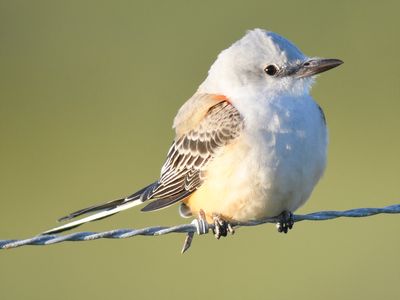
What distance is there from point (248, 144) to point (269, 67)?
0.85m

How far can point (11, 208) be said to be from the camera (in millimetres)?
11844

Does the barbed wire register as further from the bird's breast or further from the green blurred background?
the green blurred background

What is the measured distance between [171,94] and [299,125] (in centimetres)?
628

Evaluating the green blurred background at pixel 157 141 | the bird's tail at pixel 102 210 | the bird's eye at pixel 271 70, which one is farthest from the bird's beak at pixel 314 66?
the green blurred background at pixel 157 141

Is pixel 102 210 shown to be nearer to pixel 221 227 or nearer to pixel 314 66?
pixel 221 227

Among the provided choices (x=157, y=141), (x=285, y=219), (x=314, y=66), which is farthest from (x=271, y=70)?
(x=157, y=141)

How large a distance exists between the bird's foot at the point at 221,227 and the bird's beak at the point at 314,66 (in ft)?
4.20

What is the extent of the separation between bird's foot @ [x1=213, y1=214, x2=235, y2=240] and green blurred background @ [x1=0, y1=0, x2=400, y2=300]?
2760 millimetres

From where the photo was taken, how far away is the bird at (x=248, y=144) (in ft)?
23.5

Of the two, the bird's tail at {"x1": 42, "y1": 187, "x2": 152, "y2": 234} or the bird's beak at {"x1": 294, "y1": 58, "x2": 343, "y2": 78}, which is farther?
the bird's beak at {"x1": 294, "y1": 58, "x2": 343, "y2": 78}

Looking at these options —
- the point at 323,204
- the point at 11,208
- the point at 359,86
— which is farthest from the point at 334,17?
the point at 11,208

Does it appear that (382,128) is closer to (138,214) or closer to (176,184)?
(138,214)

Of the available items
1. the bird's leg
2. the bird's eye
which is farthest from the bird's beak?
the bird's leg

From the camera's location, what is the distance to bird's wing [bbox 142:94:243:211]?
7426 mm
